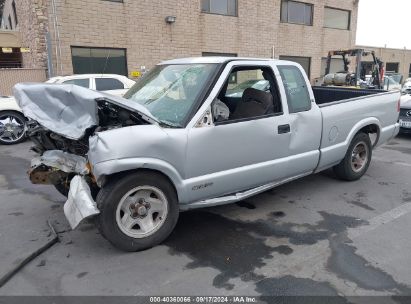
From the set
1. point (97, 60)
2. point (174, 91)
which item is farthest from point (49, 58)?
point (174, 91)

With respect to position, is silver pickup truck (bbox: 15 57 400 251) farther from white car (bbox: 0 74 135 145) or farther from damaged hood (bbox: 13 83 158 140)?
white car (bbox: 0 74 135 145)

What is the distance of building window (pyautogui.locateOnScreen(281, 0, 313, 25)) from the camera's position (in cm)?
2027

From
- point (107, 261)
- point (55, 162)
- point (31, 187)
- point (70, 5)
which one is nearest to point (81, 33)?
point (70, 5)

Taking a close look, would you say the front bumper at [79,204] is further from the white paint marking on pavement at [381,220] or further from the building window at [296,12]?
the building window at [296,12]

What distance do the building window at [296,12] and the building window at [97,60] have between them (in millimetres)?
10111

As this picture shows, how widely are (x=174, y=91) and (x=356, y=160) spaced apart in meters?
3.28

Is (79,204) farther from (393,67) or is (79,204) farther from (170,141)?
(393,67)

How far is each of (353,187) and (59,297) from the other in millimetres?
4207

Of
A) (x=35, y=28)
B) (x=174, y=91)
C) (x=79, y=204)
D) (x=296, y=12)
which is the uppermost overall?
(x=296, y=12)

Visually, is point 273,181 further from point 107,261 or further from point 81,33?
point 81,33

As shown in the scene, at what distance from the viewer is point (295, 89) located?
4.48 metres

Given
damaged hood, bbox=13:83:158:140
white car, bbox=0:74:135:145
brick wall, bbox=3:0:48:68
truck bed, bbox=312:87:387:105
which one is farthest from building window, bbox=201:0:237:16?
damaged hood, bbox=13:83:158:140

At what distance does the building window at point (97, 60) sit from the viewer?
1388cm

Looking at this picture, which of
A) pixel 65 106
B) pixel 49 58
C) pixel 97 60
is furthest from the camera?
pixel 97 60
